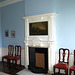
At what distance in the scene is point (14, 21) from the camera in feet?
15.3

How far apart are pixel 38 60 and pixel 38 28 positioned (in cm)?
144

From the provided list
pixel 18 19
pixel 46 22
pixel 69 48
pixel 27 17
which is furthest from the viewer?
pixel 18 19

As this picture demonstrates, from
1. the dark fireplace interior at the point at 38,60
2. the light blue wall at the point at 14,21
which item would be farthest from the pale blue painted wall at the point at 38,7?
the dark fireplace interior at the point at 38,60

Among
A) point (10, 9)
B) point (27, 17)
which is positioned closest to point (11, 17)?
point (10, 9)

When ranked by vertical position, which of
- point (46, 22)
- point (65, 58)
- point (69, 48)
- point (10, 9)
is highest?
point (10, 9)

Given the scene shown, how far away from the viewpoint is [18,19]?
4527mm

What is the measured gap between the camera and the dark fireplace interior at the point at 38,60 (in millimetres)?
3500

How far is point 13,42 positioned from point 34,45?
1.57m

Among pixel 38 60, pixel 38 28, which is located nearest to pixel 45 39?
pixel 38 28

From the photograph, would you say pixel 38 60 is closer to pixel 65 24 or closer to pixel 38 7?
pixel 65 24

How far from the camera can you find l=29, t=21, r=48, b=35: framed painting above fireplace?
3602 mm

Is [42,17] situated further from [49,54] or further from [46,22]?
[49,54]

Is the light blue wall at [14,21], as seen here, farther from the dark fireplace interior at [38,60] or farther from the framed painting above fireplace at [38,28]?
the dark fireplace interior at [38,60]

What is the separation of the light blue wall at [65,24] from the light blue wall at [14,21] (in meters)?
1.87
